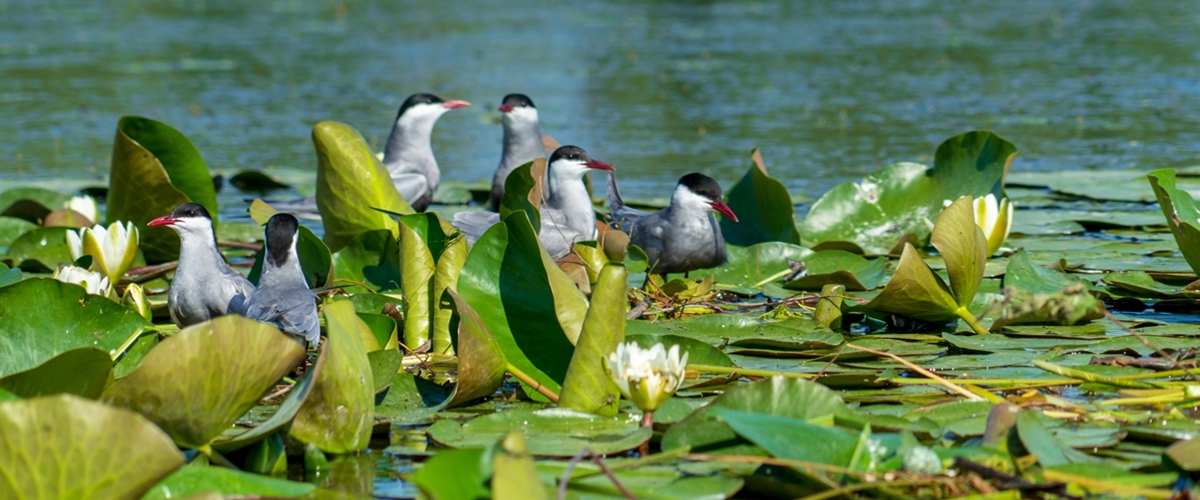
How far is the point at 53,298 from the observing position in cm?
282

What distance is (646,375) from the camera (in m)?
2.36

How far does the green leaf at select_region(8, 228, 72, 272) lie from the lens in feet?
14.7

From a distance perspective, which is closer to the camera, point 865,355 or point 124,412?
point 124,412

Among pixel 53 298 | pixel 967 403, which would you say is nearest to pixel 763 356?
pixel 967 403

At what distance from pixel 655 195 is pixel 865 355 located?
3344 mm

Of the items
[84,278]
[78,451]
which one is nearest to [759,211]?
[84,278]

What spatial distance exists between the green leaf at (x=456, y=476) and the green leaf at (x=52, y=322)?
1.20 m

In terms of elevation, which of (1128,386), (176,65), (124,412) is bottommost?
(176,65)

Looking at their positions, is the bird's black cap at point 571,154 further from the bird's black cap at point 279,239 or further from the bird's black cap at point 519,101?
the bird's black cap at point 279,239

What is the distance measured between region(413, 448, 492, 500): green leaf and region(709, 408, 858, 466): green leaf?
17.0 inches

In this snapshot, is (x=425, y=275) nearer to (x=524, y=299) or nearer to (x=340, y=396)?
(x=524, y=299)

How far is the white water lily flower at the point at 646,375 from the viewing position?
7.77 feet

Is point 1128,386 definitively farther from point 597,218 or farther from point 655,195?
point 655,195

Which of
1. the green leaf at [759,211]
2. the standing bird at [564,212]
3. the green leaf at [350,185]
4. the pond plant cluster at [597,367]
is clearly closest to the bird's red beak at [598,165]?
the standing bird at [564,212]
